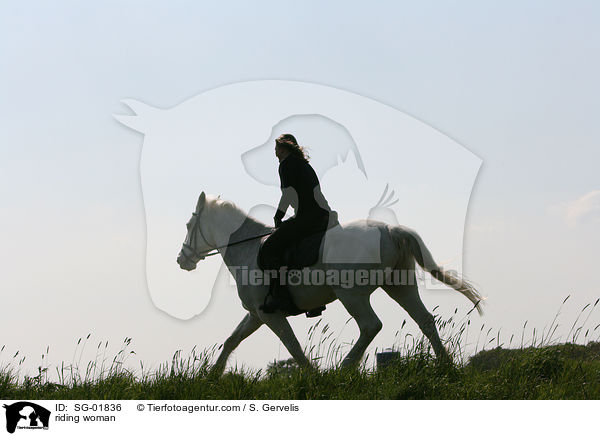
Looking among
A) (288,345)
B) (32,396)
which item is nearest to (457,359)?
(288,345)

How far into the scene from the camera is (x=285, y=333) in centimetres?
870

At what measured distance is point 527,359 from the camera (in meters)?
7.41

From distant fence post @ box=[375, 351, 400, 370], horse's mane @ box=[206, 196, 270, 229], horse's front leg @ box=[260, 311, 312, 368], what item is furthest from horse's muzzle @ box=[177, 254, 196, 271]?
distant fence post @ box=[375, 351, 400, 370]

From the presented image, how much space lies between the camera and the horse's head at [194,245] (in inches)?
386

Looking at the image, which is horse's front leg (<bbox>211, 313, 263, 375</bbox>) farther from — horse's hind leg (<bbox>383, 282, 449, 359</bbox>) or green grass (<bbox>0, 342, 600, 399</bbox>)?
A: horse's hind leg (<bbox>383, 282, 449, 359</bbox>)

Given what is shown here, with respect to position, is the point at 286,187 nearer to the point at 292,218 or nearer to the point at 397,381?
the point at 292,218

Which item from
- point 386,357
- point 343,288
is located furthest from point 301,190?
point 386,357

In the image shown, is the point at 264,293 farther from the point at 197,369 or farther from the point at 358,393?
the point at 358,393

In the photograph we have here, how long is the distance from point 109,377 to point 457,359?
408 centimetres

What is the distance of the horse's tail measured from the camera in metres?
8.51

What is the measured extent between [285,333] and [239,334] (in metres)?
1.10

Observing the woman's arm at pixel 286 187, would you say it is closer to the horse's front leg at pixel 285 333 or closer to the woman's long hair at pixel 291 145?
the woman's long hair at pixel 291 145
